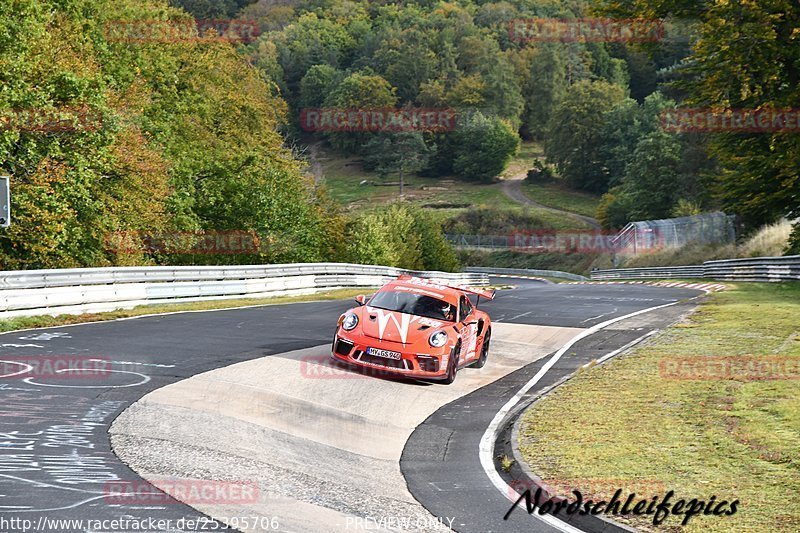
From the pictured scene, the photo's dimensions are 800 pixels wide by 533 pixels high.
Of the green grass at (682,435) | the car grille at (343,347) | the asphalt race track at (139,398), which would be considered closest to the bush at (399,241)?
the asphalt race track at (139,398)

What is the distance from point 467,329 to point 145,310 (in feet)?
33.3

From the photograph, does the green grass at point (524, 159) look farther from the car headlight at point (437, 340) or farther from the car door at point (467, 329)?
the car headlight at point (437, 340)

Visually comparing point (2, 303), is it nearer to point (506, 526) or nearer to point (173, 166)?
point (506, 526)

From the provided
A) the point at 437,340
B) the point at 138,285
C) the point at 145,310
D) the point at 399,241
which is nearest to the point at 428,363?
the point at 437,340

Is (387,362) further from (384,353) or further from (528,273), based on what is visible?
(528,273)

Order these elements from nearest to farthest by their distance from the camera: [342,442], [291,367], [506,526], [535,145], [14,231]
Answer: [506,526] < [342,442] < [291,367] < [14,231] < [535,145]

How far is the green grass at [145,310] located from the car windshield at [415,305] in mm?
7281

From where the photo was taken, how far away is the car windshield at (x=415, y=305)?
15.1m

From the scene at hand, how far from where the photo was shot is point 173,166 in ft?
139

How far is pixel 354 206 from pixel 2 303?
389 ft

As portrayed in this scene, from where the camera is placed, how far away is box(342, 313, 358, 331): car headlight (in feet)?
48.0

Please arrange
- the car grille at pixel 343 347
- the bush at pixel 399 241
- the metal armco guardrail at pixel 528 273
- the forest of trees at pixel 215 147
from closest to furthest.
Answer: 1. the car grille at pixel 343 347
2. the forest of trees at pixel 215 147
3. the bush at pixel 399 241
4. the metal armco guardrail at pixel 528 273

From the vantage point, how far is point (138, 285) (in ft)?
77.3

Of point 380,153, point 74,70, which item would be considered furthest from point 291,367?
point 380,153
